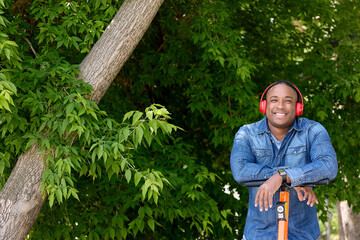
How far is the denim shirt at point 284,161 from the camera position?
2.71 metres

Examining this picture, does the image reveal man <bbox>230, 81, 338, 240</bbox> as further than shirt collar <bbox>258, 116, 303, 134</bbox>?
No

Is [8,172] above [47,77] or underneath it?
underneath

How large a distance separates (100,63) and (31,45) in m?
0.71

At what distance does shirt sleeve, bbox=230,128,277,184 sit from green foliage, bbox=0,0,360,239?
46.7 inches

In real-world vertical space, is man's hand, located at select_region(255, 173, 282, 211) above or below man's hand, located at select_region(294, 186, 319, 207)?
below

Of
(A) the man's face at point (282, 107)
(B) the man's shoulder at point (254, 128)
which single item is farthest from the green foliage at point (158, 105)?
(A) the man's face at point (282, 107)

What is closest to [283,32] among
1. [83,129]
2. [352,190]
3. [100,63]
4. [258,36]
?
[258,36]

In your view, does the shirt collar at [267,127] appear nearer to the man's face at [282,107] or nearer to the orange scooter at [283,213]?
the man's face at [282,107]

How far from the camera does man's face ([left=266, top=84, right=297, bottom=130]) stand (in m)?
2.86

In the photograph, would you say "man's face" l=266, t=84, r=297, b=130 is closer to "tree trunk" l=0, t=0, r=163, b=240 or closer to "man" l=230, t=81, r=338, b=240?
"man" l=230, t=81, r=338, b=240

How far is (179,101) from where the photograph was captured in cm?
732

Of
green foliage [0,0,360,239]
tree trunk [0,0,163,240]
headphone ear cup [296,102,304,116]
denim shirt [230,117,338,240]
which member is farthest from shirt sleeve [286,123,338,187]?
tree trunk [0,0,163,240]

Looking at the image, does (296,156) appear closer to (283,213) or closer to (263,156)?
(263,156)

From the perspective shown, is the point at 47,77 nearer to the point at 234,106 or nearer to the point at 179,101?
the point at 234,106
